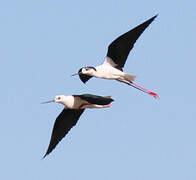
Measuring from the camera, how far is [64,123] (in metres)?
19.8

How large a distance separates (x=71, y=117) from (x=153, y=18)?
11.5ft

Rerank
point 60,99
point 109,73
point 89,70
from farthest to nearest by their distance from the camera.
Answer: point 109,73, point 89,70, point 60,99

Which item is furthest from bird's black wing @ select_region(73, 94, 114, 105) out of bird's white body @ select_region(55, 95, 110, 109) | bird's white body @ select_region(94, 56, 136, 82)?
bird's white body @ select_region(94, 56, 136, 82)

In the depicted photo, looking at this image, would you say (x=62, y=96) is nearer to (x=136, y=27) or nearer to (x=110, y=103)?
(x=110, y=103)

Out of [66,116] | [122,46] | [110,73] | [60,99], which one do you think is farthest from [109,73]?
[66,116]

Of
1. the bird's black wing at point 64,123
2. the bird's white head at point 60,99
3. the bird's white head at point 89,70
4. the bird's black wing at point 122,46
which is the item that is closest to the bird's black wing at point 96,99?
the bird's white head at point 60,99

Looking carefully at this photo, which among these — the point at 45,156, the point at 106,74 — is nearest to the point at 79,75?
the point at 106,74

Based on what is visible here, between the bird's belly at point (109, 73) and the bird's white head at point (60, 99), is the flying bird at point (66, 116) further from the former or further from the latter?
the bird's belly at point (109, 73)

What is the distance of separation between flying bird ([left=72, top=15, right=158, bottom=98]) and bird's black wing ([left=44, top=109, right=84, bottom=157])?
93 centimetres

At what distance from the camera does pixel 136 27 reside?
63.0ft

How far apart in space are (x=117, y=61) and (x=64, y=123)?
2.20 meters

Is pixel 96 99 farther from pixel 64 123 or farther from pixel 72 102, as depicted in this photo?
pixel 64 123

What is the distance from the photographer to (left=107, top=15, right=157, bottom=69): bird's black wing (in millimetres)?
19375

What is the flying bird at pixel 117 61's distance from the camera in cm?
1908
